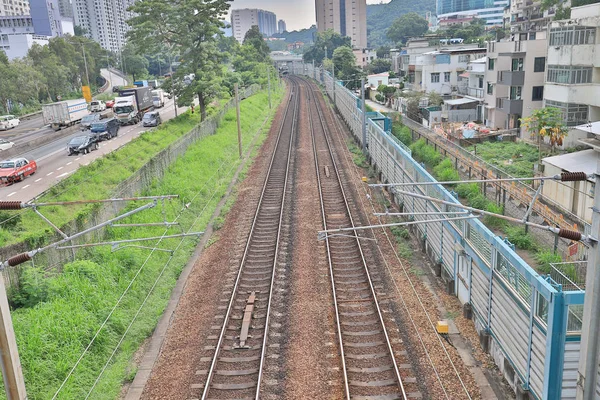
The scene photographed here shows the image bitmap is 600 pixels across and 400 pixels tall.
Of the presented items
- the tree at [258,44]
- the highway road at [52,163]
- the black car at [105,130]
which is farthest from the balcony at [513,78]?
the tree at [258,44]

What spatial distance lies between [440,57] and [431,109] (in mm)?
10655

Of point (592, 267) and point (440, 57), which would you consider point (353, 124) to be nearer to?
point (440, 57)

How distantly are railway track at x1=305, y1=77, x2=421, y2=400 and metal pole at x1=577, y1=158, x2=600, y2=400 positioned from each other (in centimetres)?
407

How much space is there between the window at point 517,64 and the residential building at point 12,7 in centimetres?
14459

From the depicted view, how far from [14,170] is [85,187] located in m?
7.76

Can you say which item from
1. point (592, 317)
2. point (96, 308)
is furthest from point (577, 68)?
point (96, 308)

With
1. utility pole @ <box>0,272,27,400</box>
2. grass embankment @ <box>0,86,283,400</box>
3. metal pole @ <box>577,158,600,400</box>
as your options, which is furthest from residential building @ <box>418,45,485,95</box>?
utility pole @ <box>0,272,27,400</box>

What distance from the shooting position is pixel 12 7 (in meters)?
157

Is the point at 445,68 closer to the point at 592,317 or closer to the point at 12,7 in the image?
the point at 592,317

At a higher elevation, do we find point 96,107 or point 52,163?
point 96,107

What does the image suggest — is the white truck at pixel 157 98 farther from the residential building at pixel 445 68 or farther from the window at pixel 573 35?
the window at pixel 573 35

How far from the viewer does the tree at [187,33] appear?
1656 inches

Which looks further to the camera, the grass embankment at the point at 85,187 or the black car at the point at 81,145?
the black car at the point at 81,145

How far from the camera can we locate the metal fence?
29.3 feet
